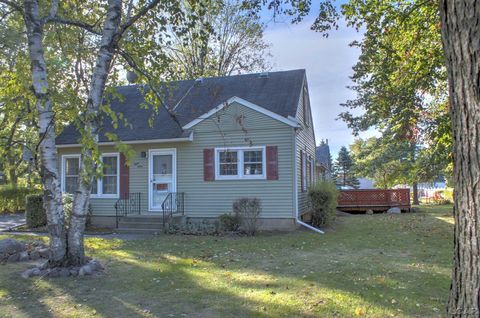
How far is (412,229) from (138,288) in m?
10.1

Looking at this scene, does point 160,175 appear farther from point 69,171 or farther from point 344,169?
point 344,169

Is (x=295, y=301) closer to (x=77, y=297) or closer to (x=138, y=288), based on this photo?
(x=138, y=288)

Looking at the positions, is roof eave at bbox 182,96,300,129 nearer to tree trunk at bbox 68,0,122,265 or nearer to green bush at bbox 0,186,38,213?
tree trunk at bbox 68,0,122,265

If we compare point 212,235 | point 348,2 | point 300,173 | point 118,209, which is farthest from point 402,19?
point 118,209

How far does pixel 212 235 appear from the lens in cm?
1150

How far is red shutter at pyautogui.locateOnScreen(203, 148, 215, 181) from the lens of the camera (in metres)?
13.1

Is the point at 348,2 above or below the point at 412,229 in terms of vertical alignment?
above

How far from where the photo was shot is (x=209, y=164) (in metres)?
13.1

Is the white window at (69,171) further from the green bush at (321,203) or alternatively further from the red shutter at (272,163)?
the green bush at (321,203)

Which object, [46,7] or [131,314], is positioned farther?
[46,7]

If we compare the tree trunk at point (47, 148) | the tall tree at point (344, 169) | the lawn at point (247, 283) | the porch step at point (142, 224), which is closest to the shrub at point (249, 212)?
the lawn at point (247, 283)

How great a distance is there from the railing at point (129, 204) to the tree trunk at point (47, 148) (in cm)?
713

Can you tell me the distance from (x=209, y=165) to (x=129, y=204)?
338 cm

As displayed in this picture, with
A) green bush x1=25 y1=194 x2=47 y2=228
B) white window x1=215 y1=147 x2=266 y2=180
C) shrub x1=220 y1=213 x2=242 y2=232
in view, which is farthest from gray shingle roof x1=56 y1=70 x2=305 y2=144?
shrub x1=220 y1=213 x2=242 y2=232
